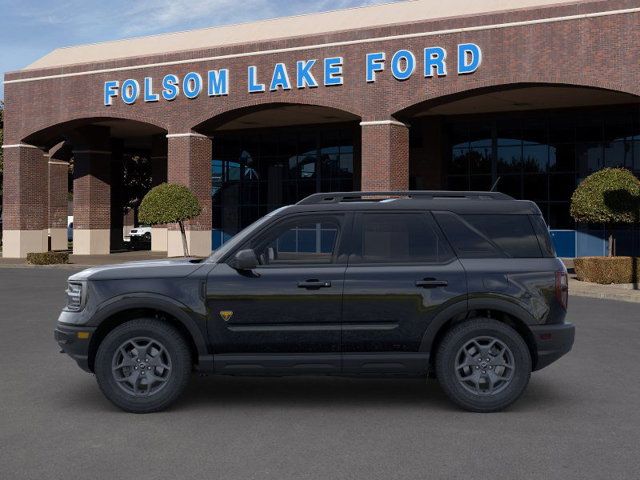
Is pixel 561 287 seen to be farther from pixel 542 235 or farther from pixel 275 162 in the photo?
pixel 275 162

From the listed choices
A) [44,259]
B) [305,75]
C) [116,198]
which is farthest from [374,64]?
[116,198]

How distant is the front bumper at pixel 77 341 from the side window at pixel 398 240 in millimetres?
2472

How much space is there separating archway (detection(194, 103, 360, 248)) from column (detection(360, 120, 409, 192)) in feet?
23.6

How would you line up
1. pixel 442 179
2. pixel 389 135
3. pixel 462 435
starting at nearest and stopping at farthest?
1. pixel 462 435
2. pixel 389 135
3. pixel 442 179

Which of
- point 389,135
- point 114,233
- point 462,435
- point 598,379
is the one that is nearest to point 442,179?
point 389,135

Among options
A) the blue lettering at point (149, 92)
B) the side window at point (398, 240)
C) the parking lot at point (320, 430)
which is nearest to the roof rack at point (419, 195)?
the side window at point (398, 240)

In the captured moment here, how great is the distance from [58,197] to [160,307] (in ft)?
136

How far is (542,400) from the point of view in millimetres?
7645

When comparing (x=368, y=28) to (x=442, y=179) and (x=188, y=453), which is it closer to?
(x=442, y=179)

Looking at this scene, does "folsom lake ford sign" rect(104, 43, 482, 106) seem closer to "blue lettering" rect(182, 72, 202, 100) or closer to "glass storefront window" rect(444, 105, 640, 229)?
"blue lettering" rect(182, 72, 202, 100)

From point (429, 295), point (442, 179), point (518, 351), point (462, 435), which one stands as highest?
point (442, 179)

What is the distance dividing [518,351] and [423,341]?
0.85 meters

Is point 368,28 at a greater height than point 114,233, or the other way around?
point 368,28

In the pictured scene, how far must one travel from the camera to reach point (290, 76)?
106 ft
